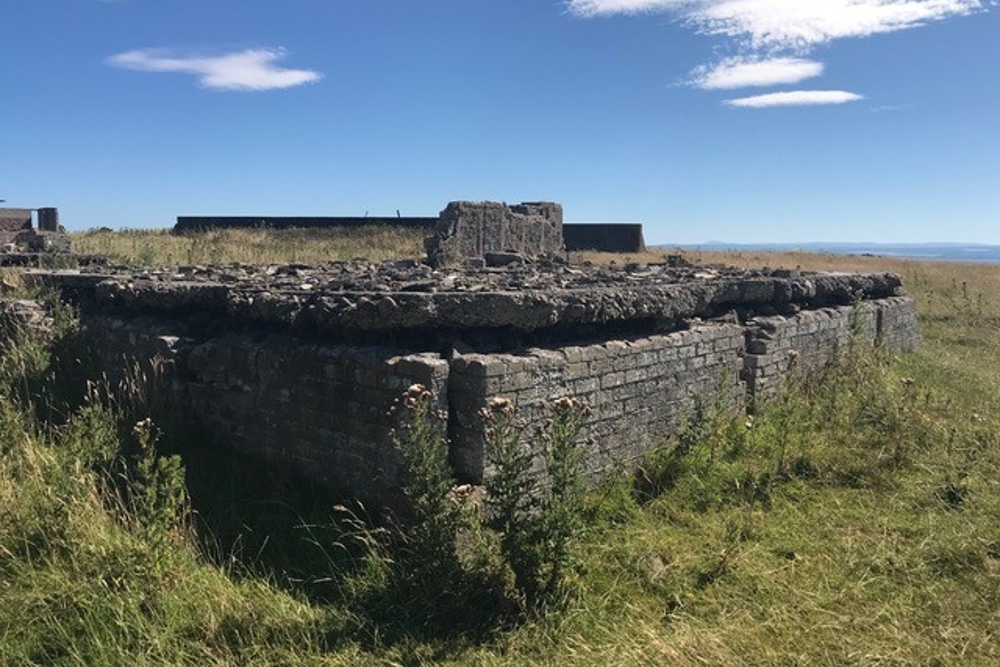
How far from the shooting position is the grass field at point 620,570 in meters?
3.63

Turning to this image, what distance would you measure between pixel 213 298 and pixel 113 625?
10.8ft

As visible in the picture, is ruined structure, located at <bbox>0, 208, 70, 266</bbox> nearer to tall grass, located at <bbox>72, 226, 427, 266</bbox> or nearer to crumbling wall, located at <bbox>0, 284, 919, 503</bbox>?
tall grass, located at <bbox>72, 226, 427, 266</bbox>

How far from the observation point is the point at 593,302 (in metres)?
5.58

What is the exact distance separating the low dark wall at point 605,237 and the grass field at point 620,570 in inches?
822

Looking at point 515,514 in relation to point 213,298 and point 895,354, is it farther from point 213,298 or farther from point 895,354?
point 895,354

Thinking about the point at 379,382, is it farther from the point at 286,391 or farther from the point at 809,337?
the point at 809,337

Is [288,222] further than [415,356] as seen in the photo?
Yes

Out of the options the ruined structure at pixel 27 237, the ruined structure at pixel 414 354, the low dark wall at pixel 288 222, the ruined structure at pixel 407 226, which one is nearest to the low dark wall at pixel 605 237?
the ruined structure at pixel 407 226

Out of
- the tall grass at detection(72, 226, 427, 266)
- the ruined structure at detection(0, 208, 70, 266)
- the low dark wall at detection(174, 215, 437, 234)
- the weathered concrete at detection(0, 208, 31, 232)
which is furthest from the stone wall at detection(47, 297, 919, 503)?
the low dark wall at detection(174, 215, 437, 234)

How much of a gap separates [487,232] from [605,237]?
1070 cm

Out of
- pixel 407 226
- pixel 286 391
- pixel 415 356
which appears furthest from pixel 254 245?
pixel 415 356

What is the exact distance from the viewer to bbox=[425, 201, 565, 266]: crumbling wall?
1688cm

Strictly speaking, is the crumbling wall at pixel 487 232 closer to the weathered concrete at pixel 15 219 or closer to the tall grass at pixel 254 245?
the tall grass at pixel 254 245

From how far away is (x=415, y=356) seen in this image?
473cm
